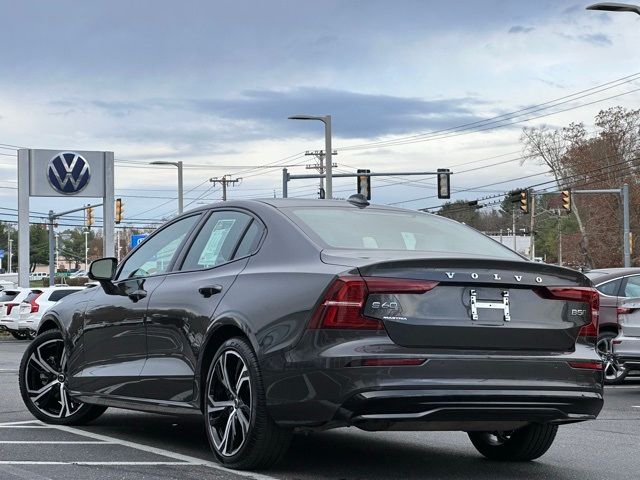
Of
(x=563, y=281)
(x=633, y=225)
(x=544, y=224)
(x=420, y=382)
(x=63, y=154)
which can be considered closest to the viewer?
(x=420, y=382)

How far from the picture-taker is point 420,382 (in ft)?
18.7

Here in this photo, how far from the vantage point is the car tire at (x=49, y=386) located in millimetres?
8703

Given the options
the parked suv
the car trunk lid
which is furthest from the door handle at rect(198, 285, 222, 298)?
the parked suv

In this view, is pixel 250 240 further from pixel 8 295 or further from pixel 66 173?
pixel 66 173

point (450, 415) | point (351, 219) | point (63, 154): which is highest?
point (63, 154)

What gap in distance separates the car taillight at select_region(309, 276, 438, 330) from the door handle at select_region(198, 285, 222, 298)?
3.56 feet

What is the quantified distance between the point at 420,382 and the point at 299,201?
188 cm

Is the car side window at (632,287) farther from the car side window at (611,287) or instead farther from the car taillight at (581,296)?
the car taillight at (581,296)

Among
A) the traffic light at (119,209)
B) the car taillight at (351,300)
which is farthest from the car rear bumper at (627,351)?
the traffic light at (119,209)

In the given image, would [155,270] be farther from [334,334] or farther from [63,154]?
[63,154]

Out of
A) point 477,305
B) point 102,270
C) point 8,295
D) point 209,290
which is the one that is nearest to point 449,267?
point 477,305

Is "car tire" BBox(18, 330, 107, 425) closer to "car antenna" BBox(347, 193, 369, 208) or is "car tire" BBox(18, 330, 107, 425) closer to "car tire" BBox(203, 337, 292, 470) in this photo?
"car tire" BBox(203, 337, 292, 470)

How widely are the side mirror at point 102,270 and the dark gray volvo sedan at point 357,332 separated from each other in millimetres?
665

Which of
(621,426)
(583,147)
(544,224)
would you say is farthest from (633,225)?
(621,426)
